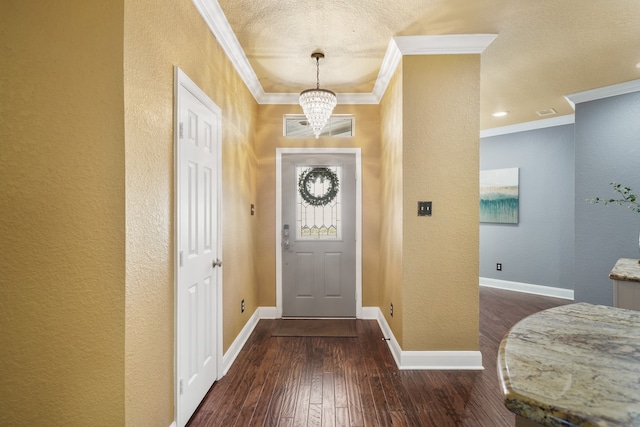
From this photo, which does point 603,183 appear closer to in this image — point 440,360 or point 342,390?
point 440,360

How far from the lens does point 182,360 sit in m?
1.91

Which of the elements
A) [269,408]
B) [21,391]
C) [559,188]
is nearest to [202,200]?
[21,391]

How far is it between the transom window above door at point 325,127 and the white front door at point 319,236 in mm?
272

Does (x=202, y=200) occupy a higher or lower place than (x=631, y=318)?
higher

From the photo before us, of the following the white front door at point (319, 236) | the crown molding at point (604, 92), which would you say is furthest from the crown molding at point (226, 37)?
the crown molding at point (604, 92)

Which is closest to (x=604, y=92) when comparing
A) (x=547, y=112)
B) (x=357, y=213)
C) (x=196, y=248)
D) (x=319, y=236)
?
(x=547, y=112)

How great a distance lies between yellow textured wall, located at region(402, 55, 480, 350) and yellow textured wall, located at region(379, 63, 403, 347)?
0.30ft

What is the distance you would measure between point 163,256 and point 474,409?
2275mm

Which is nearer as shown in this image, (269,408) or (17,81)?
(17,81)

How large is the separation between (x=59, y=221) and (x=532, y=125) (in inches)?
235

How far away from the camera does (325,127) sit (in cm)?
400

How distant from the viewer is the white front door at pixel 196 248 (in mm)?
1893

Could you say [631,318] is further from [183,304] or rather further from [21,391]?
[21,391]

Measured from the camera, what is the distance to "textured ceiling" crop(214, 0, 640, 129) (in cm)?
225
